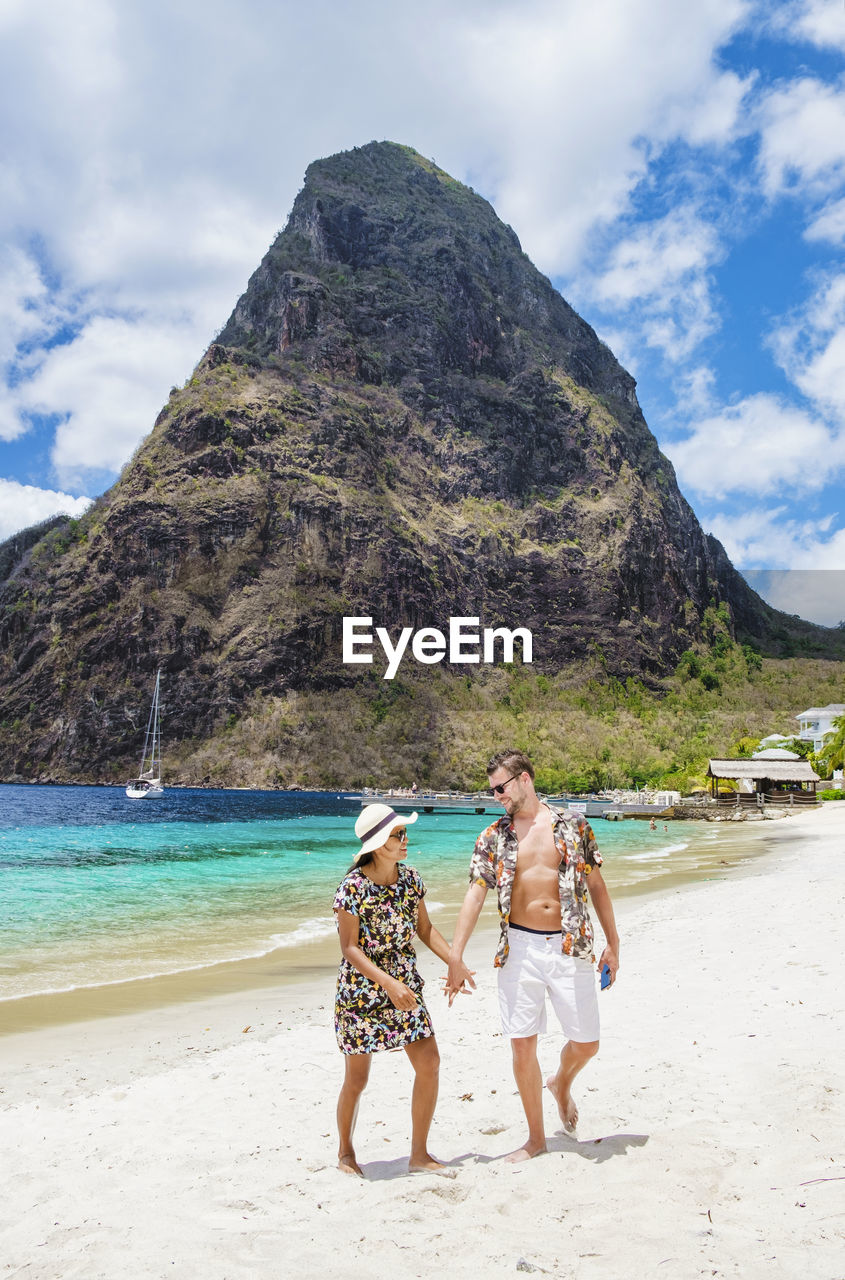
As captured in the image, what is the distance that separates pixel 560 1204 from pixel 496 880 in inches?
57.5

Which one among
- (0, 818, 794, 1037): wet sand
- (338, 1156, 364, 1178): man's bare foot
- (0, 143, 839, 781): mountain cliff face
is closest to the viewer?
(338, 1156, 364, 1178): man's bare foot

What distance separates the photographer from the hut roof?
52.9 metres

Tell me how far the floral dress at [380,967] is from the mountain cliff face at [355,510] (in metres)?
98.8

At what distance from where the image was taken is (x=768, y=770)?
174 feet

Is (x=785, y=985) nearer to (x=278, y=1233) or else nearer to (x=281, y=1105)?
(x=281, y=1105)

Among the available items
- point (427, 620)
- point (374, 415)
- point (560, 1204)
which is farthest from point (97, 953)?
point (374, 415)

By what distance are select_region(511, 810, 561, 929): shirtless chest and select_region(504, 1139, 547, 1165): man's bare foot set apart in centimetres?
111

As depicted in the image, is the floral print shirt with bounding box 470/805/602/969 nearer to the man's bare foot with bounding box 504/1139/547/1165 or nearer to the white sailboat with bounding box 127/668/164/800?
the man's bare foot with bounding box 504/1139/547/1165

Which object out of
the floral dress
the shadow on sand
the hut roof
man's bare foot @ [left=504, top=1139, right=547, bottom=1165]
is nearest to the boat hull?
the hut roof

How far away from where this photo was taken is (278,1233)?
Answer: 3.86 m

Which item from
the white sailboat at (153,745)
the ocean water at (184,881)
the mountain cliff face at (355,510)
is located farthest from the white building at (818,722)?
the white sailboat at (153,745)

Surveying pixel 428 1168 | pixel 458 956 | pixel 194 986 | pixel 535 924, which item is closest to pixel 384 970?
pixel 458 956

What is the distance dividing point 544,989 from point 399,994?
766 mm

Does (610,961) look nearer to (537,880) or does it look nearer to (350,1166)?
(537,880)
